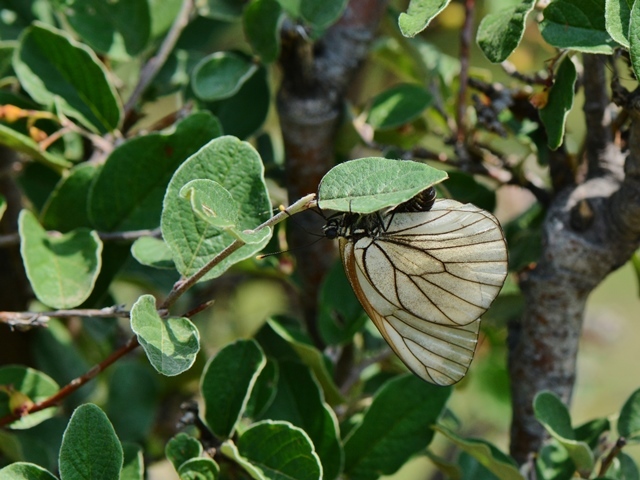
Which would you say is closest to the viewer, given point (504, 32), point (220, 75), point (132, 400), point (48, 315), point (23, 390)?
point (504, 32)

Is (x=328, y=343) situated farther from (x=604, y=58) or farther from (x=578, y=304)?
(x=604, y=58)

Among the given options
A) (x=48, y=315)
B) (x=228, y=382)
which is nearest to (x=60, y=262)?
(x=48, y=315)

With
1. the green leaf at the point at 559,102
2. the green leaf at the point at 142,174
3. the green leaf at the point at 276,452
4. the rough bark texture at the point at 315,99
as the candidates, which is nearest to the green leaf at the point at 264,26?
the rough bark texture at the point at 315,99

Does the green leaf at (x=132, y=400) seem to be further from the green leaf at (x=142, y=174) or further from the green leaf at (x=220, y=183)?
the green leaf at (x=220, y=183)

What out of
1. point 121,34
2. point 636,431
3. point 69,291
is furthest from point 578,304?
point 121,34

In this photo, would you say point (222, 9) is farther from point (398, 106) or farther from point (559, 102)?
point (559, 102)

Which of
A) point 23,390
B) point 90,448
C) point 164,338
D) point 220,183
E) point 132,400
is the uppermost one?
point 220,183
